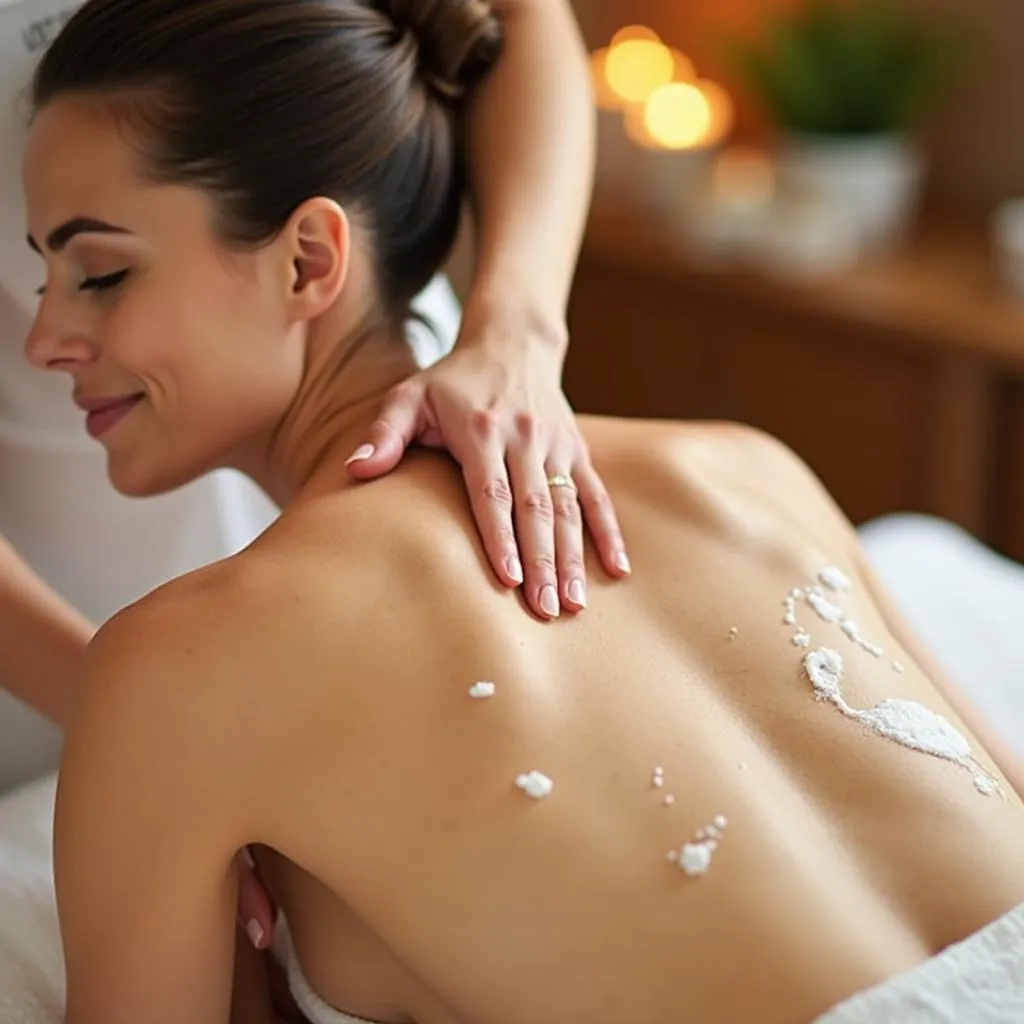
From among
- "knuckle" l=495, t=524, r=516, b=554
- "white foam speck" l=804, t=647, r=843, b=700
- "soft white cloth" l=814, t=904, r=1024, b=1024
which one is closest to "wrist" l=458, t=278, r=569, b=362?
"knuckle" l=495, t=524, r=516, b=554

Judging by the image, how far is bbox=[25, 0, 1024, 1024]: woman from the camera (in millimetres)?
990

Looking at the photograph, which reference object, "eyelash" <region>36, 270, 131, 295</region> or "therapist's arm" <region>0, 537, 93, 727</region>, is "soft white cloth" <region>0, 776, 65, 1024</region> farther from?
"eyelash" <region>36, 270, 131, 295</region>

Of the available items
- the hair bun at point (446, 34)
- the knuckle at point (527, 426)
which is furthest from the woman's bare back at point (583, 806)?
the hair bun at point (446, 34)

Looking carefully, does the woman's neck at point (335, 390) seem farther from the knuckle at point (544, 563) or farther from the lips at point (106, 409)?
the knuckle at point (544, 563)

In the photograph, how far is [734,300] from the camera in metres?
2.77

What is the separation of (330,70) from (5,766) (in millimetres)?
748

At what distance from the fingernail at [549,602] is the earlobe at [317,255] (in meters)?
0.31

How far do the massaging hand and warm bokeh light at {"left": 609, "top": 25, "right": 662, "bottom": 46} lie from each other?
1.93 metres

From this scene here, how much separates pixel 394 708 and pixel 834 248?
6.42 ft

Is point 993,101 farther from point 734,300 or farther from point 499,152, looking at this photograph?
point 499,152

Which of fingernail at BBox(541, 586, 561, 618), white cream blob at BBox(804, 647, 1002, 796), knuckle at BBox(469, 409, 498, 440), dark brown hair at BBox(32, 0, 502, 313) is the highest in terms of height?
dark brown hair at BBox(32, 0, 502, 313)

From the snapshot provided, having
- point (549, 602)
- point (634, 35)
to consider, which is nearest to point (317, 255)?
point (549, 602)

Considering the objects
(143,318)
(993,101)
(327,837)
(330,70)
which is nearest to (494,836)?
(327,837)

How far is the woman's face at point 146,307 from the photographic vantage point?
1213 mm
